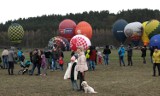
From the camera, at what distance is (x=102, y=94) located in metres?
14.4

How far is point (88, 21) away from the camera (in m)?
133

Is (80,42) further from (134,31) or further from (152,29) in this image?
(134,31)

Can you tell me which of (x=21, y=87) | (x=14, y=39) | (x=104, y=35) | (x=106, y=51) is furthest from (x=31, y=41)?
(x=21, y=87)

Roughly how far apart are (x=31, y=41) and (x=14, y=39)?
55.7m

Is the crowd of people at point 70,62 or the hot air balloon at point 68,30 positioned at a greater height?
the hot air balloon at point 68,30

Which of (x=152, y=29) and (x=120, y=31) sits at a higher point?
(x=152, y=29)

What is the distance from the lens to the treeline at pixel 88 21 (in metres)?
109

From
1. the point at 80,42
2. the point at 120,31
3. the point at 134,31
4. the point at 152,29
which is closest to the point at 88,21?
the point at 120,31

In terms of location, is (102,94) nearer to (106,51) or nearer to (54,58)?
(54,58)

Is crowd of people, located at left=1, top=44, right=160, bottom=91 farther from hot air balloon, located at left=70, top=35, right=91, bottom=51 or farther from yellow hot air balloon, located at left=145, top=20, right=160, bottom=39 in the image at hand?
yellow hot air balloon, located at left=145, top=20, right=160, bottom=39

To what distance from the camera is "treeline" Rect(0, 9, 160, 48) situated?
358 feet

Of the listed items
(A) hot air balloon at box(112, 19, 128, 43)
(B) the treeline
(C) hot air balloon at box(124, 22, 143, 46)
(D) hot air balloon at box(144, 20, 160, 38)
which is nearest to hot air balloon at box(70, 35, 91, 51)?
(D) hot air balloon at box(144, 20, 160, 38)

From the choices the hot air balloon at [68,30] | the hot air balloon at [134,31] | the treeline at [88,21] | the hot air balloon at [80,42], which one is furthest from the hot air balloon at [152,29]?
the treeline at [88,21]

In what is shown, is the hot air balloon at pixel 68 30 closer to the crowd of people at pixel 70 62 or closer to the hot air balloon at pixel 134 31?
the hot air balloon at pixel 134 31
